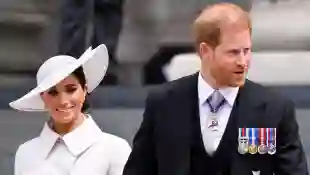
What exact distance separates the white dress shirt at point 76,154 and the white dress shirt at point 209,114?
21.6 inches

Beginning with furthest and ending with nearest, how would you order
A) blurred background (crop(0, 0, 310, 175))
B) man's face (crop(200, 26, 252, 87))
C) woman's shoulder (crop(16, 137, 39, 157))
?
1. blurred background (crop(0, 0, 310, 175))
2. woman's shoulder (crop(16, 137, 39, 157))
3. man's face (crop(200, 26, 252, 87))

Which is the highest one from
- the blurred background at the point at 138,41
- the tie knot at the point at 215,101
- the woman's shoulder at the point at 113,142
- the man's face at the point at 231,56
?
the man's face at the point at 231,56

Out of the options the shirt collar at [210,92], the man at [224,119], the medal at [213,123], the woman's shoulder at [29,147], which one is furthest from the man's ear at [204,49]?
the woman's shoulder at [29,147]

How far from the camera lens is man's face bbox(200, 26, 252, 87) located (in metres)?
3.31

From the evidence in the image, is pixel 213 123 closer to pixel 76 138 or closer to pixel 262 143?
pixel 262 143

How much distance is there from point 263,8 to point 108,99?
4.76 feet

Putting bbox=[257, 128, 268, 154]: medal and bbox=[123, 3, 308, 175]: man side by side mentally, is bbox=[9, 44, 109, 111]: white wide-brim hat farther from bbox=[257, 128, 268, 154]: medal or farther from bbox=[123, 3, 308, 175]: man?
bbox=[257, 128, 268, 154]: medal

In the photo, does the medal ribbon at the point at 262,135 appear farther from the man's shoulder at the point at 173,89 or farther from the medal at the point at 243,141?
the man's shoulder at the point at 173,89

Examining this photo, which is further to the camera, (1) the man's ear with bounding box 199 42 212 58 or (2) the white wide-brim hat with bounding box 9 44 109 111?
(2) the white wide-brim hat with bounding box 9 44 109 111

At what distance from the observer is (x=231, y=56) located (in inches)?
131

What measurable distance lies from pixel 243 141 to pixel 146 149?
38cm

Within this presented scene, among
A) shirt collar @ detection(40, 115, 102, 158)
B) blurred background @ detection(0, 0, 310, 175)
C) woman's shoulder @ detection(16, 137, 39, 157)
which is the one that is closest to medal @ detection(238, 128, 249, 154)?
shirt collar @ detection(40, 115, 102, 158)

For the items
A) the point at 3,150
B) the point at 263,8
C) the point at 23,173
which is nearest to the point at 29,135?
the point at 3,150

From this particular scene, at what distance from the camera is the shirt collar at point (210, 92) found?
3387 mm
